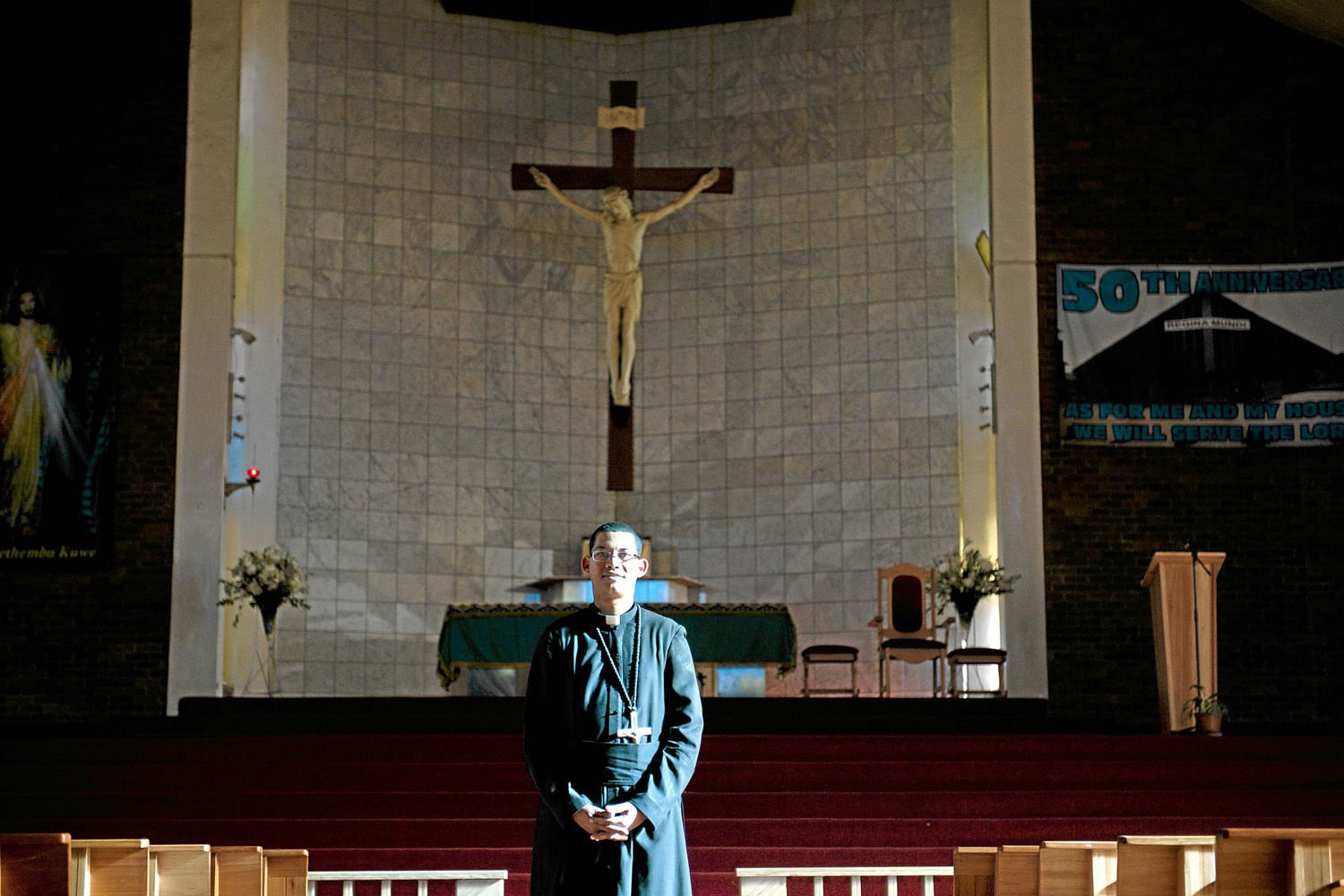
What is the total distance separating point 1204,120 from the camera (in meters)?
11.7

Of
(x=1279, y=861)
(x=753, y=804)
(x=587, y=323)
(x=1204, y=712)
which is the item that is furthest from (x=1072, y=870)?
(x=587, y=323)

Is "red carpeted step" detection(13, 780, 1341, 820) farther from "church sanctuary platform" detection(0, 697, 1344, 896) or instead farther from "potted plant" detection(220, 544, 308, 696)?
"potted plant" detection(220, 544, 308, 696)

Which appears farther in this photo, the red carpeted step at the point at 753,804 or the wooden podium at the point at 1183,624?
the wooden podium at the point at 1183,624

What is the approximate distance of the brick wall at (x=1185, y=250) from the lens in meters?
11.1

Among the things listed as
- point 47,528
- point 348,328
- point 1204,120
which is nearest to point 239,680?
point 47,528

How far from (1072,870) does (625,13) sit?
38.8 ft

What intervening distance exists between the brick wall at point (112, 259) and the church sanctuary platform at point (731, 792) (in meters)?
1.83

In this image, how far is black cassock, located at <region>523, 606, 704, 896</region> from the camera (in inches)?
156

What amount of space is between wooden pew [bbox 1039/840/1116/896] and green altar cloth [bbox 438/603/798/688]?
248 inches

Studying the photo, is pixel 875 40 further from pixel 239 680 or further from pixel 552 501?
pixel 239 680

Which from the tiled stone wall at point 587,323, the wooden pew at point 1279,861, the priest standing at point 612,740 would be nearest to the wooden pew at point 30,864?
the priest standing at point 612,740

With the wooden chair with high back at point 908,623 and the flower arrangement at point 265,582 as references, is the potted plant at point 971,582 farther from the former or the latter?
the flower arrangement at point 265,582

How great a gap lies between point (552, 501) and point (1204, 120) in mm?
6038

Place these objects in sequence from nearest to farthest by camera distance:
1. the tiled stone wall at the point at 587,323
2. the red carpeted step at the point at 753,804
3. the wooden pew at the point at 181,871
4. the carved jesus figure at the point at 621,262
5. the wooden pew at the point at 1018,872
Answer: the wooden pew at the point at 181,871 < the wooden pew at the point at 1018,872 < the red carpeted step at the point at 753,804 < the carved jesus figure at the point at 621,262 < the tiled stone wall at the point at 587,323
